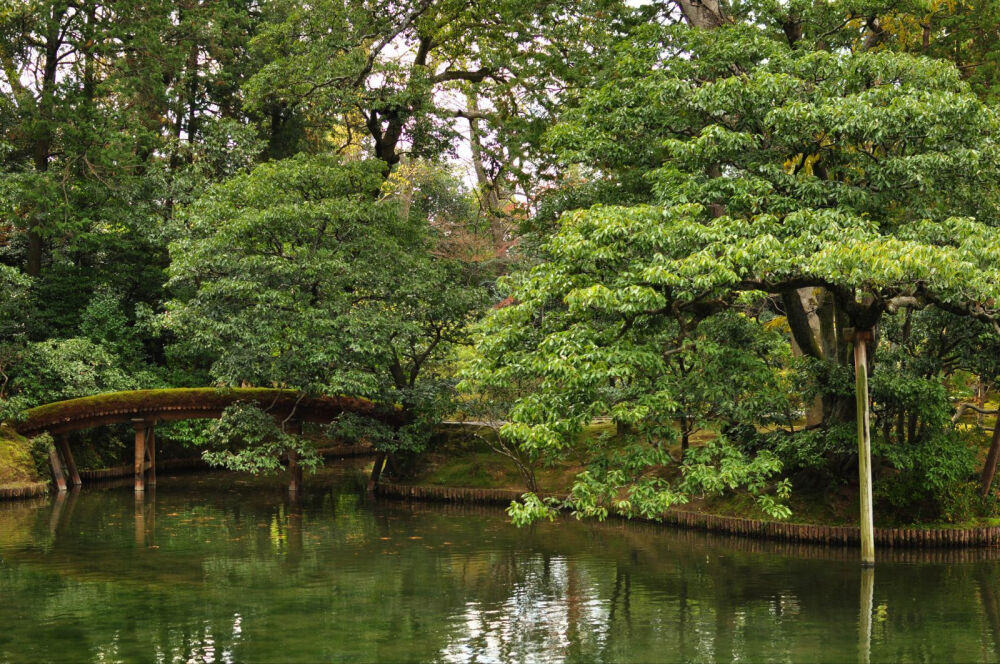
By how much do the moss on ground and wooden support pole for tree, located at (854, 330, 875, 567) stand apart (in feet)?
64.6

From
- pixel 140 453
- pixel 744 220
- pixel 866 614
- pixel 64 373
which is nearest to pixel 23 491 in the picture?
pixel 140 453

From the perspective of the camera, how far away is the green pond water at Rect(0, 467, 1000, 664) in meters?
10.5

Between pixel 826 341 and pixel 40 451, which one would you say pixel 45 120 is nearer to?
pixel 40 451

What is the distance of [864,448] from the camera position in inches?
577

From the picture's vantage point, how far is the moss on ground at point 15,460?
23.6 meters

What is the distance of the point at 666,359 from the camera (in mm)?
14008

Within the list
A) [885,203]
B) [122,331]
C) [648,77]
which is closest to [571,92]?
[648,77]

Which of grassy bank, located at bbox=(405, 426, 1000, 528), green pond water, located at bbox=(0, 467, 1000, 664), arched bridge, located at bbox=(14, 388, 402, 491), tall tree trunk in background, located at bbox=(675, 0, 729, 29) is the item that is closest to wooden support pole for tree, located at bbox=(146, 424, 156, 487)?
arched bridge, located at bbox=(14, 388, 402, 491)

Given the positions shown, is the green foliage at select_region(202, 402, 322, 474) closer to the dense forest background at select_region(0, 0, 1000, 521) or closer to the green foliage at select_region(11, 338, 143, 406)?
the dense forest background at select_region(0, 0, 1000, 521)

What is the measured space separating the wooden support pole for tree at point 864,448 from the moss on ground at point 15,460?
19.7 metres

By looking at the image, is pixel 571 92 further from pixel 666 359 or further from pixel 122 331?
pixel 122 331

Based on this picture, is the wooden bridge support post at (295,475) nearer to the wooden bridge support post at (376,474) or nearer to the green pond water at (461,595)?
the wooden bridge support post at (376,474)

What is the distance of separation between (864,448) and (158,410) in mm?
18453

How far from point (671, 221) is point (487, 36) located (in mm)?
12713
